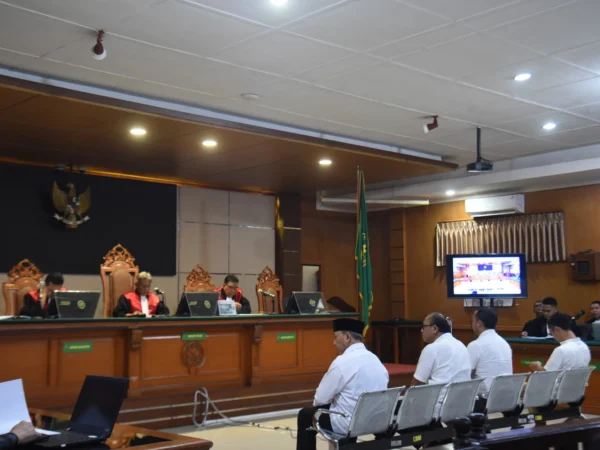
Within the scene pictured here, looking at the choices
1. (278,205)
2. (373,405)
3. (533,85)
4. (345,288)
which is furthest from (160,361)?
(345,288)

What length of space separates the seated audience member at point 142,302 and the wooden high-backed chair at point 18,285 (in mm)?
1179

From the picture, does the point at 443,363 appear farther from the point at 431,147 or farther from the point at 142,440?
the point at 431,147

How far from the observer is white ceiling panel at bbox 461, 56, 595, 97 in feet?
19.3

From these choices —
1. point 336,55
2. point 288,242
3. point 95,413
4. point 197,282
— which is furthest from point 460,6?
point 288,242

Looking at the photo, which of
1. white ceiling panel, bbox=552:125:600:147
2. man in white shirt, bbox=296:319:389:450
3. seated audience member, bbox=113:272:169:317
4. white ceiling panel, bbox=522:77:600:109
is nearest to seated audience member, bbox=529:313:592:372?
man in white shirt, bbox=296:319:389:450

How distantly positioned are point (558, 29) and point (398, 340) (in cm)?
758

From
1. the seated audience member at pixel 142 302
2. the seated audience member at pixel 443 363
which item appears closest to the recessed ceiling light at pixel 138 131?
the seated audience member at pixel 142 302

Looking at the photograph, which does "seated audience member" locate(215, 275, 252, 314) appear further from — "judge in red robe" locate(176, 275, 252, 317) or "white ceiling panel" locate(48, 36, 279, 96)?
"white ceiling panel" locate(48, 36, 279, 96)

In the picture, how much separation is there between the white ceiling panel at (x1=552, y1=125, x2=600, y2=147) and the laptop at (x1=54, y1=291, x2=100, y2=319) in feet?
18.7

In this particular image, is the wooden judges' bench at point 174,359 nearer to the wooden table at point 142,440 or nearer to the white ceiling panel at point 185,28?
the white ceiling panel at point 185,28

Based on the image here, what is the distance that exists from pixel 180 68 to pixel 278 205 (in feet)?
18.7

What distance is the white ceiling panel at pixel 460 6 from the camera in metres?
4.62

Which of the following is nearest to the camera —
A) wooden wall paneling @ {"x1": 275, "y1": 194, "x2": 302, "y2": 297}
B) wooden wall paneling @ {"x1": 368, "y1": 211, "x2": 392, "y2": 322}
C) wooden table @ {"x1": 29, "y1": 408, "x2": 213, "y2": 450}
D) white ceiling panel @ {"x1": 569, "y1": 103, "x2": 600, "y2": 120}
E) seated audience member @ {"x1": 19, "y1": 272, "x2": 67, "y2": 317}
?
wooden table @ {"x1": 29, "y1": 408, "x2": 213, "y2": 450}

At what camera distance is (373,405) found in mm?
3832
